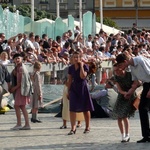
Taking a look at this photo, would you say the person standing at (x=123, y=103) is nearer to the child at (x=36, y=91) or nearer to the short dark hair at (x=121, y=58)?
the short dark hair at (x=121, y=58)

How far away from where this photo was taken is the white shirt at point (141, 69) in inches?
616

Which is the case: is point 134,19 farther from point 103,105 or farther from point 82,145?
point 82,145

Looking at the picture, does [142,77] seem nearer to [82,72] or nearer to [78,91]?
[82,72]

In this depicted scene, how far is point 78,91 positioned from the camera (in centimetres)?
1773

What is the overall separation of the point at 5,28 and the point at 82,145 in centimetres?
2208

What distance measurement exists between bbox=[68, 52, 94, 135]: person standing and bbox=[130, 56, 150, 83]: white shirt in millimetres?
2090

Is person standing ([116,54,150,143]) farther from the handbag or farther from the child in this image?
the child

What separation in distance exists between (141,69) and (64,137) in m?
2.36

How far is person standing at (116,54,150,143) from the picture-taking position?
51.4ft

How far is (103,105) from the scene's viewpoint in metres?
22.0

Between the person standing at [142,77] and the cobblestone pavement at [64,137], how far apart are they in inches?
14.8

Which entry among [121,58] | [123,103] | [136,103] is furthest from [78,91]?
[121,58]

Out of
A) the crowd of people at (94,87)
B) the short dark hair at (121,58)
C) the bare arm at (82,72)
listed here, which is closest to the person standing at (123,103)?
the crowd of people at (94,87)

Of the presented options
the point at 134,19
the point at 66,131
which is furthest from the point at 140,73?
the point at 134,19
